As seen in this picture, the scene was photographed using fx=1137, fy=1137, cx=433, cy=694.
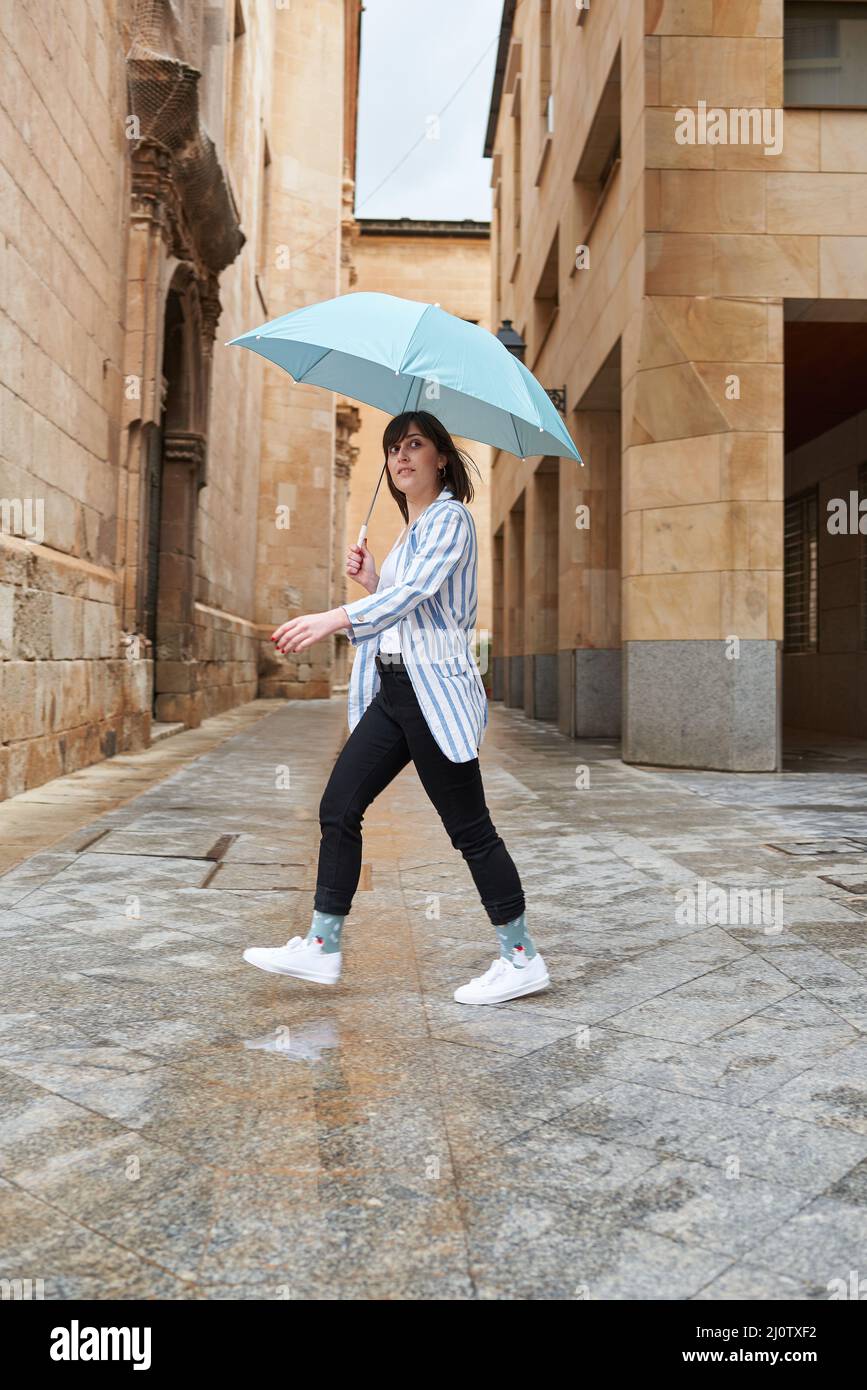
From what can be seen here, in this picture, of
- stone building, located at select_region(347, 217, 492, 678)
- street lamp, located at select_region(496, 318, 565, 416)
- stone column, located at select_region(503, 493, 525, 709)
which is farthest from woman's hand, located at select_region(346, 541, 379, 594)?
stone building, located at select_region(347, 217, 492, 678)

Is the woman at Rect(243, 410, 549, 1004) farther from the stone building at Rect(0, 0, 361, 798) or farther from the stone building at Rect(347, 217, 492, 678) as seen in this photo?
the stone building at Rect(347, 217, 492, 678)

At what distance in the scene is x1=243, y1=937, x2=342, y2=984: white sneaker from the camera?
338cm

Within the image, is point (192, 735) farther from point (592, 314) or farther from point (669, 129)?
point (669, 129)

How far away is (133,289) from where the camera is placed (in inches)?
429

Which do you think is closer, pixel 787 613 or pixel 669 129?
pixel 669 129

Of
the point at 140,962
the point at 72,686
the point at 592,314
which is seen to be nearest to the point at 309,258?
the point at 592,314

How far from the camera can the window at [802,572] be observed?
15891mm

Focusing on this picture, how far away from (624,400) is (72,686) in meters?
5.64

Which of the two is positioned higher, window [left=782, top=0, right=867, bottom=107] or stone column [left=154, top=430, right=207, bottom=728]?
window [left=782, top=0, right=867, bottom=107]

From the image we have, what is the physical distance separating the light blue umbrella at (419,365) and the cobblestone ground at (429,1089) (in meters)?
1.41

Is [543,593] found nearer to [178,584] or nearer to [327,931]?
[178,584]

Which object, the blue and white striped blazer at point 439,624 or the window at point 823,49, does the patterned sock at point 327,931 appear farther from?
the window at point 823,49

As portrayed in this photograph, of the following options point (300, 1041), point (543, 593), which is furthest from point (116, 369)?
point (543, 593)

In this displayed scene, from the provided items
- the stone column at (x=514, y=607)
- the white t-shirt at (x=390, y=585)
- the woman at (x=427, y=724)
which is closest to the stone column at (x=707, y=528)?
the woman at (x=427, y=724)
